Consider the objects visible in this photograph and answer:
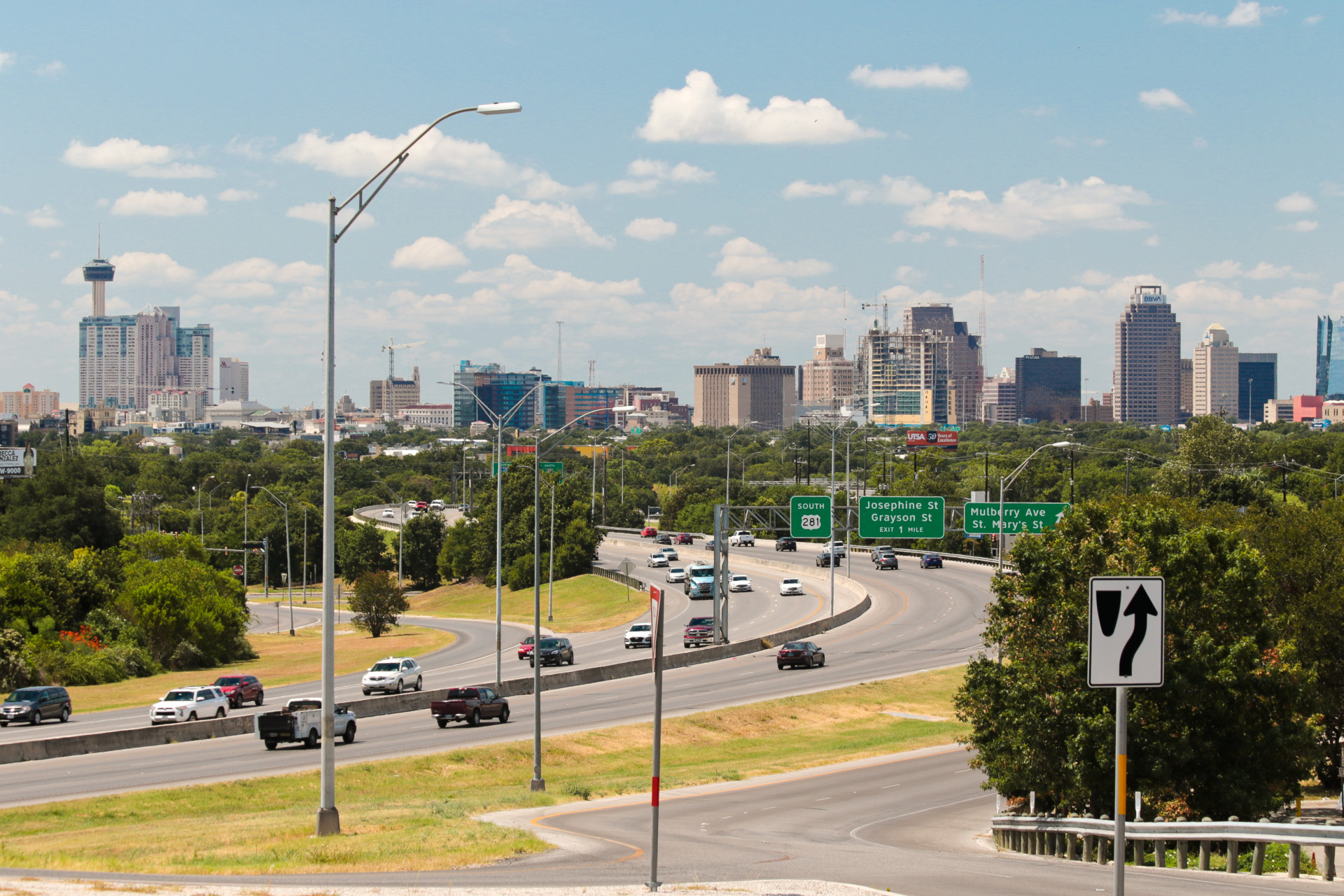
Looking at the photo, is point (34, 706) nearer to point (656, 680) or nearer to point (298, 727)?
point (298, 727)

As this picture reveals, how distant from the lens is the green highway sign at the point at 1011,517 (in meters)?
59.2

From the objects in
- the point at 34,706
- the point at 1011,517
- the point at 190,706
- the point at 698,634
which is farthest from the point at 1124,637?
the point at 698,634

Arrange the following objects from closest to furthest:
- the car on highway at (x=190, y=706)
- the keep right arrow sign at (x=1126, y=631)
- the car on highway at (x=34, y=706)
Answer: the keep right arrow sign at (x=1126, y=631) < the car on highway at (x=190, y=706) < the car on highway at (x=34, y=706)

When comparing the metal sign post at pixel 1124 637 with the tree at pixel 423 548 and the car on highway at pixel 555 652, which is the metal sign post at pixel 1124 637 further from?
the tree at pixel 423 548

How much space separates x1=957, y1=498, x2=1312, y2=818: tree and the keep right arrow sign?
604 inches

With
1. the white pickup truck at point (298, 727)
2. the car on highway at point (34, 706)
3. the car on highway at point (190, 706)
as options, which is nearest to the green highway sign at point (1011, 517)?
the white pickup truck at point (298, 727)

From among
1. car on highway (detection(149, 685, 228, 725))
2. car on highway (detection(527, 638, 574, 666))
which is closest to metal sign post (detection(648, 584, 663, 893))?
car on highway (detection(149, 685, 228, 725))

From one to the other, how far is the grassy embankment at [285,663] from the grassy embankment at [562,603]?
918cm

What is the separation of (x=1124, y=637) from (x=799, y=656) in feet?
164

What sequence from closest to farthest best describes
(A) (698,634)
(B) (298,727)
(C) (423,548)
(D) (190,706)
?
(B) (298,727), (D) (190,706), (A) (698,634), (C) (423,548)

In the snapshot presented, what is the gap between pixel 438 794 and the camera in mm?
31188

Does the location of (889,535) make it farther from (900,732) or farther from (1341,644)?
(1341,644)

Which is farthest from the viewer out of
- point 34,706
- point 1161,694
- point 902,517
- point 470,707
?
point 902,517

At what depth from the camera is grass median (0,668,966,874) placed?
60.0 feet
